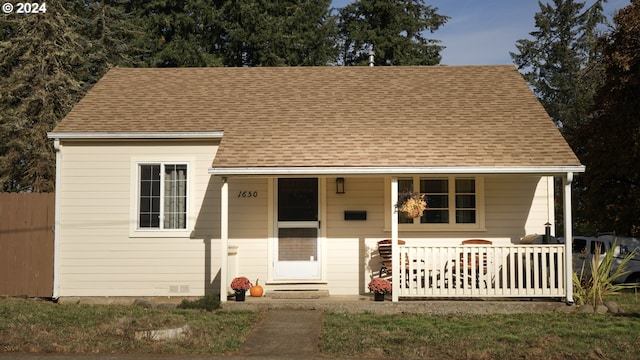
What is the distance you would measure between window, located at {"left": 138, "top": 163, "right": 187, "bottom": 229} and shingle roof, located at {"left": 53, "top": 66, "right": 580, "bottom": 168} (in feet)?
2.96

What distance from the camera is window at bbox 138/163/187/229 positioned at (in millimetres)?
12148

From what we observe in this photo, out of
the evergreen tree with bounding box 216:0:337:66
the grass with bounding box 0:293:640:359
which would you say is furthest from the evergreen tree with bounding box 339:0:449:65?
the grass with bounding box 0:293:640:359

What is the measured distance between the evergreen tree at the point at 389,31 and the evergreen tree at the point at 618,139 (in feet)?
46.3

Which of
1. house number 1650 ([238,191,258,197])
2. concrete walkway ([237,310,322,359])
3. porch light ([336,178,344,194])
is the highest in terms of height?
porch light ([336,178,344,194])

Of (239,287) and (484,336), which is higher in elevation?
(239,287)

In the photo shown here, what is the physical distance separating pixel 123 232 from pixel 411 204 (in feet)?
18.3

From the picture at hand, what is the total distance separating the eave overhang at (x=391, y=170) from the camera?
10758 millimetres

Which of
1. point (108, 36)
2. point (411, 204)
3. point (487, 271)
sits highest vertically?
point (108, 36)

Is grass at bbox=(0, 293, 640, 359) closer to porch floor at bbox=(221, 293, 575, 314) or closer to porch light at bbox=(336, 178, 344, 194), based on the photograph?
porch floor at bbox=(221, 293, 575, 314)

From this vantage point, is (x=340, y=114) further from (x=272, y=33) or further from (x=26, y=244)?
(x=272, y=33)

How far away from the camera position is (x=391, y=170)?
10.8 metres

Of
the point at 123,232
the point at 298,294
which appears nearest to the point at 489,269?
the point at 298,294

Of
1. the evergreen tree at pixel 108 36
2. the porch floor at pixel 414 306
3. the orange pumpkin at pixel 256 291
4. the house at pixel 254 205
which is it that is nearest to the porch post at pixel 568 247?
the porch floor at pixel 414 306
